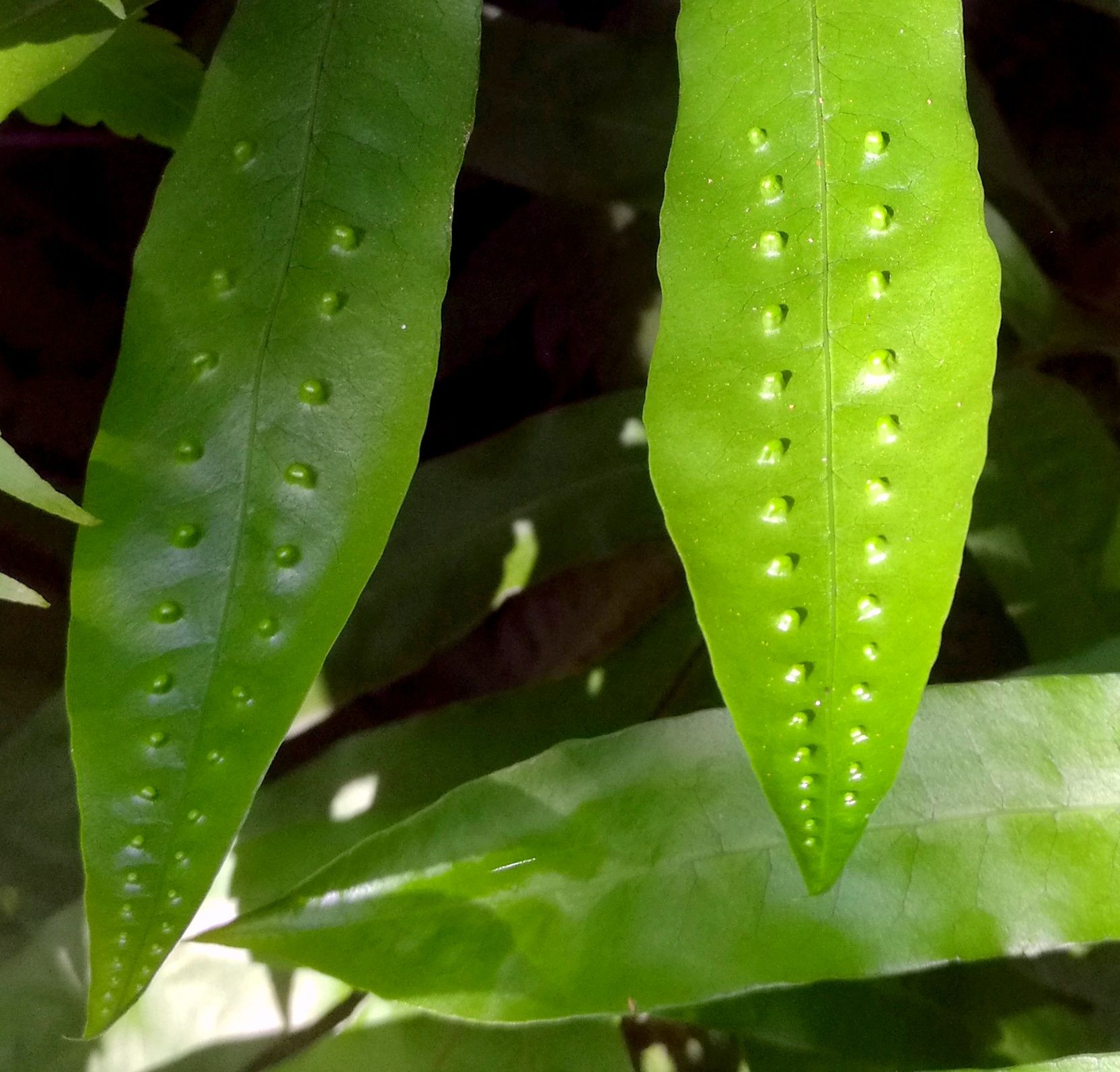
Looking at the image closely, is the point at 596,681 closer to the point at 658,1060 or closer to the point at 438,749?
the point at 438,749

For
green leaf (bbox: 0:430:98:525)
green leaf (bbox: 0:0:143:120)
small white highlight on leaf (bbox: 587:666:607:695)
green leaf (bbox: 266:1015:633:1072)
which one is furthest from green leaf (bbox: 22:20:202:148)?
green leaf (bbox: 266:1015:633:1072)

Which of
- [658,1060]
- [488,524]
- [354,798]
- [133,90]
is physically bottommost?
[658,1060]

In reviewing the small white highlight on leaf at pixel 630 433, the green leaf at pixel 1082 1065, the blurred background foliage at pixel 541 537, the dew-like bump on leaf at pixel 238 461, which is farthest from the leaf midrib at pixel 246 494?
the green leaf at pixel 1082 1065

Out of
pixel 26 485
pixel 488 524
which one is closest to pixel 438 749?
pixel 488 524

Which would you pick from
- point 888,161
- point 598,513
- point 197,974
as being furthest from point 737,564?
point 197,974

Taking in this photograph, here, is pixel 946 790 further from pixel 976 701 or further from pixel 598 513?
pixel 598 513

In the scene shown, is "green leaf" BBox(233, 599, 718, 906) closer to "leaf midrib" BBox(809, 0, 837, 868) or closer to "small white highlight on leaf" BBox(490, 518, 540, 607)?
"small white highlight on leaf" BBox(490, 518, 540, 607)
